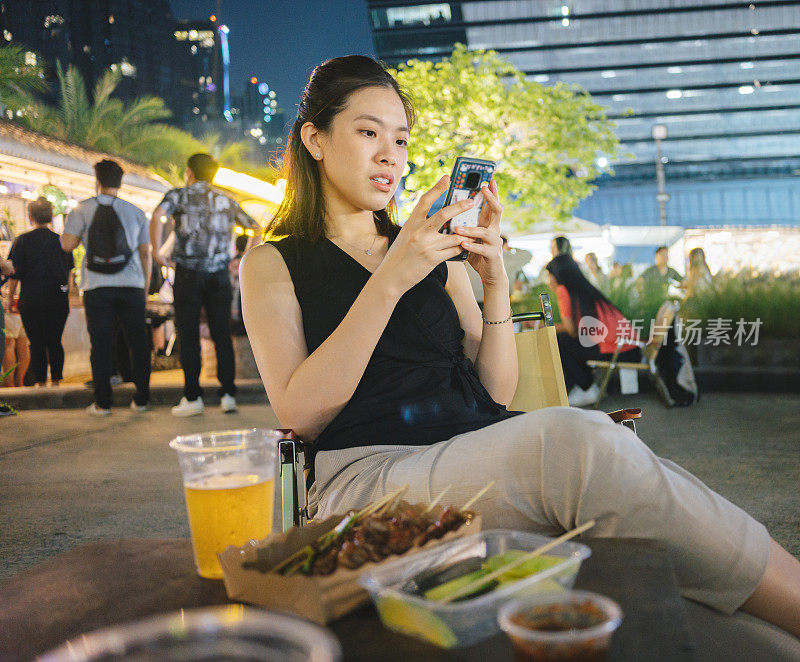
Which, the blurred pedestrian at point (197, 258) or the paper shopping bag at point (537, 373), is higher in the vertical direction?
the blurred pedestrian at point (197, 258)

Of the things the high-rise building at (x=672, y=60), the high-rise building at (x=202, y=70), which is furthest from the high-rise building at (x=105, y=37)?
the high-rise building at (x=672, y=60)

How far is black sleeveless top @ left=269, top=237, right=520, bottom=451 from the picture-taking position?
1.84 metres

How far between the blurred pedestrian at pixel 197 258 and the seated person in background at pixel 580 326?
299 centimetres

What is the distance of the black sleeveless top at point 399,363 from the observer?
1845mm

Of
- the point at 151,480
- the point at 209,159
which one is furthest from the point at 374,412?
the point at 209,159

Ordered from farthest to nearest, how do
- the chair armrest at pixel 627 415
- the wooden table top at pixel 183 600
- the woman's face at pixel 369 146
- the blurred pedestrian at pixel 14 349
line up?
the blurred pedestrian at pixel 14 349 → the woman's face at pixel 369 146 → the chair armrest at pixel 627 415 → the wooden table top at pixel 183 600

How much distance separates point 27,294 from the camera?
7.16 metres

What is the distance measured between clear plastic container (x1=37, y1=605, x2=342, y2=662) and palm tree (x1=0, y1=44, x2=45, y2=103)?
537 inches

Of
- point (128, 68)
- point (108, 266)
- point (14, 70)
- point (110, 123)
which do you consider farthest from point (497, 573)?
point (128, 68)

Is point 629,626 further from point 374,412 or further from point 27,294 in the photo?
point 27,294

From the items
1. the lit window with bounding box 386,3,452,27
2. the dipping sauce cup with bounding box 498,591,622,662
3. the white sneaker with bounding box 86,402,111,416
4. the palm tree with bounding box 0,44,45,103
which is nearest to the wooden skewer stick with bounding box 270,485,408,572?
the dipping sauce cup with bounding box 498,591,622,662

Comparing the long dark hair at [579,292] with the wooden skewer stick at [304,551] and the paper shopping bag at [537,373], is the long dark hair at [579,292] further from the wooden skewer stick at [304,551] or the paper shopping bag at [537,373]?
the wooden skewer stick at [304,551]

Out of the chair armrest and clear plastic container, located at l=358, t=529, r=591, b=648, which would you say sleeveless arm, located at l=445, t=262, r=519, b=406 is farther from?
clear plastic container, located at l=358, t=529, r=591, b=648

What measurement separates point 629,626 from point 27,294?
7.42 metres
